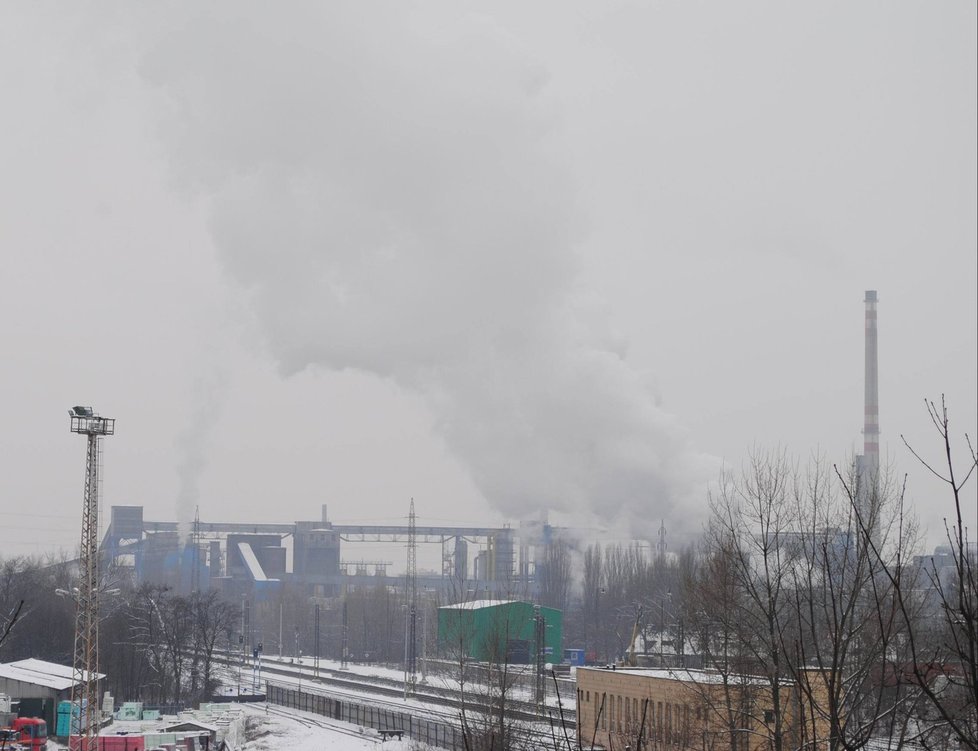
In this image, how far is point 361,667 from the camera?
58.7 meters

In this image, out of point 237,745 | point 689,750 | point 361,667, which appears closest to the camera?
point 689,750

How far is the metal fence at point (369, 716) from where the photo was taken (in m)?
28.4

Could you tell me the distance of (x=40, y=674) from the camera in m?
34.5

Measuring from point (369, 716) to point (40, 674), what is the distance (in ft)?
30.6

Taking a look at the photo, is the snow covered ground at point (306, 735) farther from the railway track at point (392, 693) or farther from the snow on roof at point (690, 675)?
the snow on roof at point (690, 675)

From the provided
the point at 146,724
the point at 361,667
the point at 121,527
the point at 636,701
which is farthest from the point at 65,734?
the point at 121,527

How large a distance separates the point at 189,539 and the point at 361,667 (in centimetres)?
4225

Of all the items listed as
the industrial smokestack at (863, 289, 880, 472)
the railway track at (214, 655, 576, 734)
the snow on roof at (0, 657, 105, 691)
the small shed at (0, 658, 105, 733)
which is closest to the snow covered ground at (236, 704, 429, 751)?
the railway track at (214, 655, 576, 734)

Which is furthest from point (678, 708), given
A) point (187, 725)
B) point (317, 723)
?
point (187, 725)

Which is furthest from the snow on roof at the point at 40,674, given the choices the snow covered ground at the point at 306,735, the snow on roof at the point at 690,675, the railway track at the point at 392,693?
the snow on roof at the point at 690,675

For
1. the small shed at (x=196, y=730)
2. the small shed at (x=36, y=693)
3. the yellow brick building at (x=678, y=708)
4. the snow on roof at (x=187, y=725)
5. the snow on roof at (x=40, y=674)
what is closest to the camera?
the yellow brick building at (x=678, y=708)

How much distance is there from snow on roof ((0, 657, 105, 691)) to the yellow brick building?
12.9 meters

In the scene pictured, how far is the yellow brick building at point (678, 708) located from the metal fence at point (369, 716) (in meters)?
2.95

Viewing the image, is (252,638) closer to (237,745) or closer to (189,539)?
(189,539)
